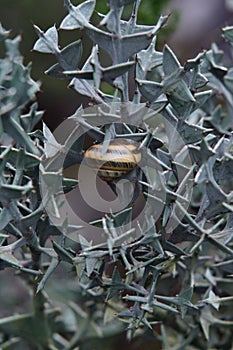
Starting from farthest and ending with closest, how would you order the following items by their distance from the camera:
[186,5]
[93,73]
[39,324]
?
[186,5]
[39,324]
[93,73]

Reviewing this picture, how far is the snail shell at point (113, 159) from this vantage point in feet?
1.26

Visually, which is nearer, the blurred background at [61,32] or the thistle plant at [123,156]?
the thistle plant at [123,156]

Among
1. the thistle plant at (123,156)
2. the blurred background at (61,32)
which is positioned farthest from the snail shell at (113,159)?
the blurred background at (61,32)

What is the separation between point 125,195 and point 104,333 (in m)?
0.26

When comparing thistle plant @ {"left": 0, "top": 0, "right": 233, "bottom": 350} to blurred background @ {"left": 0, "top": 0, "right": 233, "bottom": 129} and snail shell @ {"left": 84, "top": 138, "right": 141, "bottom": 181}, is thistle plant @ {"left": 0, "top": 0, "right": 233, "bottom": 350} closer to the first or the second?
snail shell @ {"left": 84, "top": 138, "right": 141, "bottom": 181}

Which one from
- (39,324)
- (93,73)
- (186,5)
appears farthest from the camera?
(186,5)

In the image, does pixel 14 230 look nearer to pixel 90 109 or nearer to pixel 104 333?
pixel 90 109

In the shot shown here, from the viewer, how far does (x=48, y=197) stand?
41 centimetres

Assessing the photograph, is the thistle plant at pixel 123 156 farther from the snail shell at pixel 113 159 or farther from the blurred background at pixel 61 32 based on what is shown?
the blurred background at pixel 61 32

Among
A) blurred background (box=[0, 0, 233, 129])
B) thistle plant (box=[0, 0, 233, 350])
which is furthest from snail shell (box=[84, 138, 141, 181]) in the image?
blurred background (box=[0, 0, 233, 129])

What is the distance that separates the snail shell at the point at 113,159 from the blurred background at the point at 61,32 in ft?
2.81

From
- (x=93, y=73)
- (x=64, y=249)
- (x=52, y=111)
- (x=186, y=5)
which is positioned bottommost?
(x=52, y=111)

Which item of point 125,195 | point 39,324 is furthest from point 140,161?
point 39,324

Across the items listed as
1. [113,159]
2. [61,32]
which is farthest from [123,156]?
[61,32]
